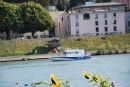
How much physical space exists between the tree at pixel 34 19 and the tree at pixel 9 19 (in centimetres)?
126

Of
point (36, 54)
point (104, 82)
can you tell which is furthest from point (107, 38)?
point (104, 82)

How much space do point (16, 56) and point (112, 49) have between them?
15.2 metres

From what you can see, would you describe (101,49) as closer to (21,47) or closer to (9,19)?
(21,47)

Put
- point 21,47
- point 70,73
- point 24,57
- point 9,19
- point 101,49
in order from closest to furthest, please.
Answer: point 70,73
point 24,57
point 101,49
point 21,47
point 9,19

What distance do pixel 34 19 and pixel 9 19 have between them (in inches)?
175

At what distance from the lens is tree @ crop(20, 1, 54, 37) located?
73375mm

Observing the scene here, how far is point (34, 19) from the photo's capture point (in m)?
73.9

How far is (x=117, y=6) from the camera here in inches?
3334

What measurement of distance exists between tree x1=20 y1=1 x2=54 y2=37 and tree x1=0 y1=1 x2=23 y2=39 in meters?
1.26

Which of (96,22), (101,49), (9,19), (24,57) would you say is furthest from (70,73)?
(96,22)

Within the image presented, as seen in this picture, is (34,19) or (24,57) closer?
(24,57)

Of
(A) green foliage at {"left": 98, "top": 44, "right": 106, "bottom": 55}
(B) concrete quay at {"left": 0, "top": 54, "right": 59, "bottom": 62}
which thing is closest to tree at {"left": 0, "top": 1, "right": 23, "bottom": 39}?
(B) concrete quay at {"left": 0, "top": 54, "right": 59, "bottom": 62}

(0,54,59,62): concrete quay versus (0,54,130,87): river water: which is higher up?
(0,54,130,87): river water

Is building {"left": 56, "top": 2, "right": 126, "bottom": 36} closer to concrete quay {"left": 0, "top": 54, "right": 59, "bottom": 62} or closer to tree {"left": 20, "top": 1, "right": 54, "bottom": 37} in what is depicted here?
tree {"left": 20, "top": 1, "right": 54, "bottom": 37}
